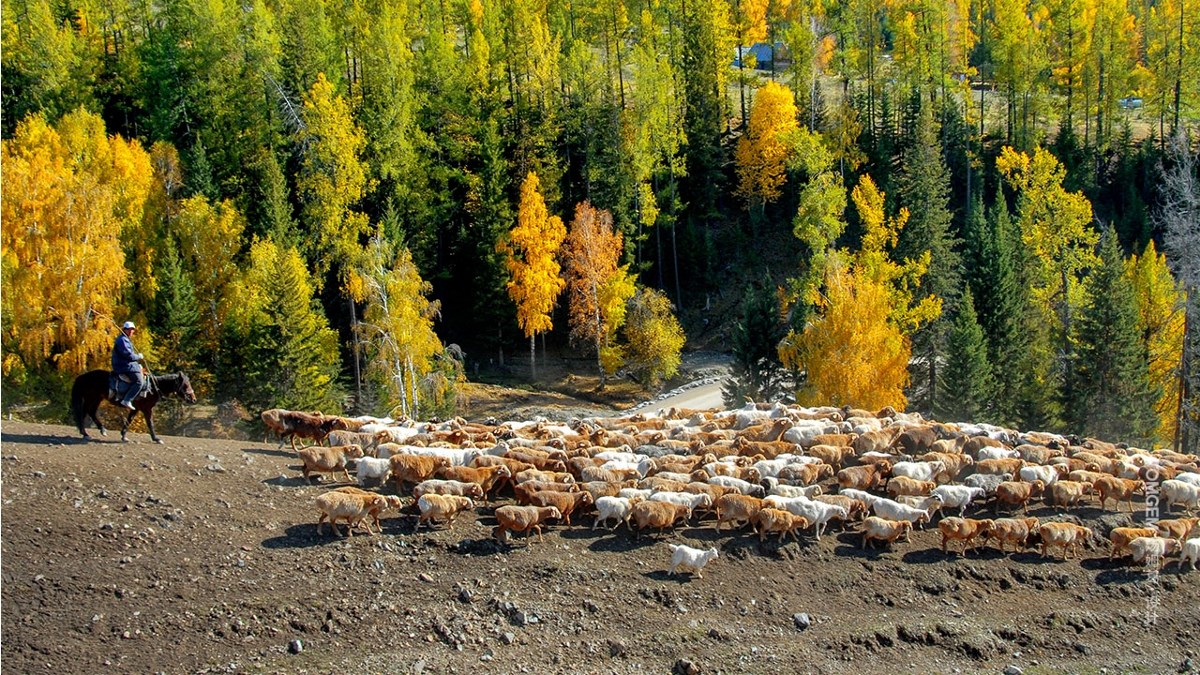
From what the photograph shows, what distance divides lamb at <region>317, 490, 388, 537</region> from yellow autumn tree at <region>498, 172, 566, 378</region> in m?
33.5

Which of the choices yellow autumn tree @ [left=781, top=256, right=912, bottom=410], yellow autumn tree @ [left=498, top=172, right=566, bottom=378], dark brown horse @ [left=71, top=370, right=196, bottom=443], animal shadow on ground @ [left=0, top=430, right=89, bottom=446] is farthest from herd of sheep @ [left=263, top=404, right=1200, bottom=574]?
yellow autumn tree @ [left=498, top=172, right=566, bottom=378]

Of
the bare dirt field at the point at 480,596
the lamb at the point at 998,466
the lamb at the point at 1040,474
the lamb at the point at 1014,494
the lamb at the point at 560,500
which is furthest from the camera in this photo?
the lamb at the point at 998,466

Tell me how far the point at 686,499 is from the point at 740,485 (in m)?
1.64

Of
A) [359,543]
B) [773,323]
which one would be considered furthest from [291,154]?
[359,543]

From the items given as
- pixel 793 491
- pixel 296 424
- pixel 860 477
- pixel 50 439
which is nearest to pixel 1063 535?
pixel 860 477

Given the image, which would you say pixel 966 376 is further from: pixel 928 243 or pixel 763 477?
pixel 763 477

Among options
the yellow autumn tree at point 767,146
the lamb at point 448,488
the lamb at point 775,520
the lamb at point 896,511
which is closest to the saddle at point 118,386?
the lamb at point 448,488

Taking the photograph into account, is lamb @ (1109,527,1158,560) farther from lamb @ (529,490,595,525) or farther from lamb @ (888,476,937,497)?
lamb @ (529,490,595,525)

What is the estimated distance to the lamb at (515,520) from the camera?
731 inches

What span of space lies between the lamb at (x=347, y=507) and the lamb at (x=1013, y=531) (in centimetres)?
1100

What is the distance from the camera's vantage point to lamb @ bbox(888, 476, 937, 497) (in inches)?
843

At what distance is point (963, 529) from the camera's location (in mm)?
19469

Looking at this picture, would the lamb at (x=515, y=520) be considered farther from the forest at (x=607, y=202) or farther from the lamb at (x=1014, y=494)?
the forest at (x=607, y=202)

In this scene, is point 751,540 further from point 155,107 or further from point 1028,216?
point 155,107
